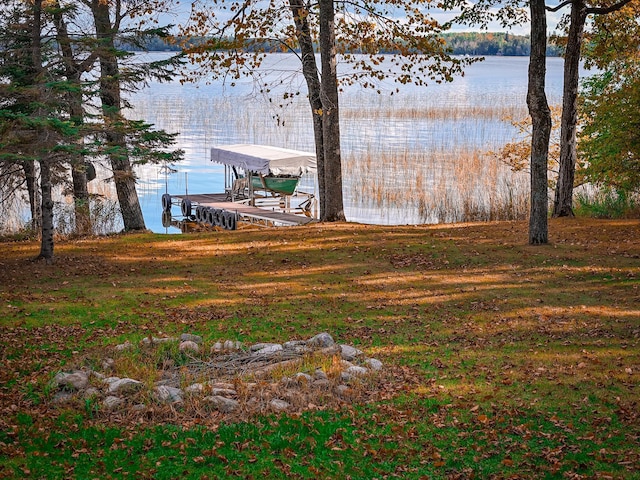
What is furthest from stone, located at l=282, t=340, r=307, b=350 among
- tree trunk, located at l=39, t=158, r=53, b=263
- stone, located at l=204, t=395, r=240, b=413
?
tree trunk, located at l=39, t=158, r=53, b=263

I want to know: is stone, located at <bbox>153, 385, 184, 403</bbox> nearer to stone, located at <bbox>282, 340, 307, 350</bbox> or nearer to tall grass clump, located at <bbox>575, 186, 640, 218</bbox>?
stone, located at <bbox>282, 340, 307, 350</bbox>

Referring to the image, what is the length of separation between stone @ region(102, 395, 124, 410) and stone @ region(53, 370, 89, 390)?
0.48 meters

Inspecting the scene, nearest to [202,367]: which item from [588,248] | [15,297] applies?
[15,297]

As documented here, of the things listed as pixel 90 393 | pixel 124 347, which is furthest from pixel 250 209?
pixel 90 393

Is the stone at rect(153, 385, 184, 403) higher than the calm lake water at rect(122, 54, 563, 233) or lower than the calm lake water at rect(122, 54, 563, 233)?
lower

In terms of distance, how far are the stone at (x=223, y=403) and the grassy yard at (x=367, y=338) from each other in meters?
0.09

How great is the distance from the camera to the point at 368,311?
1137 cm

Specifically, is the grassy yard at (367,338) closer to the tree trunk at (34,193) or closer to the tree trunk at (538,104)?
the tree trunk at (538,104)

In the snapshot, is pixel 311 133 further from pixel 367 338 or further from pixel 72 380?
pixel 72 380

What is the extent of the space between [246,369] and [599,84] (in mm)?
15119

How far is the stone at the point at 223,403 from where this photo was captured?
Answer: 24.4ft

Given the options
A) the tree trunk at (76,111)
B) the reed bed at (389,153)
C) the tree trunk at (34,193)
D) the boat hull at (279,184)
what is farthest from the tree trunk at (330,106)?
the boat hull at (279,184)

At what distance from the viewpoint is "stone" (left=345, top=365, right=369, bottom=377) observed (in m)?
8.36

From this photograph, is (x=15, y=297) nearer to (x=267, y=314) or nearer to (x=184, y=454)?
(x=267, y=314)
